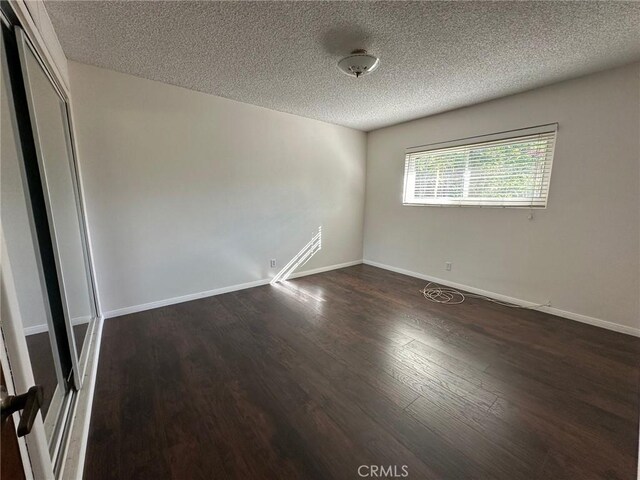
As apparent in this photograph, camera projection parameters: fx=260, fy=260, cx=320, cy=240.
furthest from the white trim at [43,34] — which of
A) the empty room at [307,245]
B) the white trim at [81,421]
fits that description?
the white trim at [81,421]

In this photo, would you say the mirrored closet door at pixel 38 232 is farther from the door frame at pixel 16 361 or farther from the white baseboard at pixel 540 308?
the white baseboard at pixel 540 308

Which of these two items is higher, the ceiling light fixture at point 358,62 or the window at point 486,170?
the ceiling light fixture at point 358,62

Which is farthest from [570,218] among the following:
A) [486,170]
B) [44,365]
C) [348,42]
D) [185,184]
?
[44,365]

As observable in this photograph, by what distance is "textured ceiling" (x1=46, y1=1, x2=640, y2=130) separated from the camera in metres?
1.67

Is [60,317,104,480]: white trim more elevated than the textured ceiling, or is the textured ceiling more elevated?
the textured ceiling

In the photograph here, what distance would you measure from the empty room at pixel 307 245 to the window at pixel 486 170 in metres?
0.03

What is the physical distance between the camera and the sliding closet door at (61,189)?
1.42m

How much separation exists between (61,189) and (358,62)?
245 centimetres

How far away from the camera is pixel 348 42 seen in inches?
78.9

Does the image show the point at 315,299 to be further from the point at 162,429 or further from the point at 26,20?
the point at 26,20

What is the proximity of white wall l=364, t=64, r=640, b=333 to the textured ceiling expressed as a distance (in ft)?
0.89

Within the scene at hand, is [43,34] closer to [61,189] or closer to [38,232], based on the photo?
[61,189]

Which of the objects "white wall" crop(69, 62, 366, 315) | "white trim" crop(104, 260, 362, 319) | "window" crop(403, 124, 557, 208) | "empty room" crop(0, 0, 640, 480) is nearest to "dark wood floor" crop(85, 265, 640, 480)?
"empty room" crop(0, 0, 640, 480)

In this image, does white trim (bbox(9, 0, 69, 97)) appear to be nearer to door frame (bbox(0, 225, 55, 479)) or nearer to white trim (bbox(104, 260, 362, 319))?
door frame (bbox(0, 225, 55, 479))
